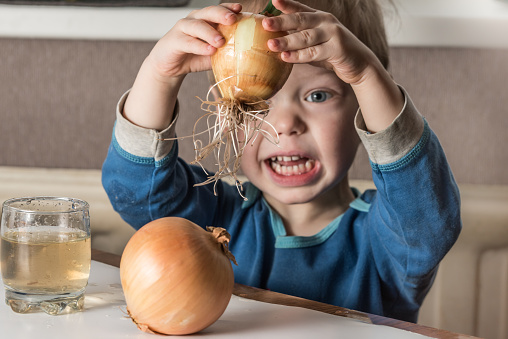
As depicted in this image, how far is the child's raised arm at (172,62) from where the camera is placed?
1.83 feet

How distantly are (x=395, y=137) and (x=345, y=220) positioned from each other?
0.81 ft

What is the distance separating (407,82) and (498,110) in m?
0.21

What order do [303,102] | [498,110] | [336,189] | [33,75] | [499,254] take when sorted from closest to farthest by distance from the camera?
[303,102]
[336,189]
[499,254]
[498,110]
[33,75]

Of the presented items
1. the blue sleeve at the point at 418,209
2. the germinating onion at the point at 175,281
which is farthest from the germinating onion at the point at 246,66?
the blue sleeve at the point at 418,209

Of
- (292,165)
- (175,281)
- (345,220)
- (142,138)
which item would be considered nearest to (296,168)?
(292,165)

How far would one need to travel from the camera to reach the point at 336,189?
976 millimetres

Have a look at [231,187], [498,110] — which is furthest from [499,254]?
[231,187]

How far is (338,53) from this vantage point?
61 centimetres

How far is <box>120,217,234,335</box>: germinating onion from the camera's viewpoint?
0.47 meters

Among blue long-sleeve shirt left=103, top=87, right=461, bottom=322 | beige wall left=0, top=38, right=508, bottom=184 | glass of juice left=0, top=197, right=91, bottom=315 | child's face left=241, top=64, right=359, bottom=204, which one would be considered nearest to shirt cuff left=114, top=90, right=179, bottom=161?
blue long-sleeve shirt left=103, top=87, right=461, bottom=322

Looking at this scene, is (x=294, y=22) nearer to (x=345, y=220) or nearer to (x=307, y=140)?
(x=307, y=140)

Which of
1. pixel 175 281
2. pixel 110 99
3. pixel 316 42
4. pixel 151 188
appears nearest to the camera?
pixel 175 281

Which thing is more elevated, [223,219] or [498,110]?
[498,110]

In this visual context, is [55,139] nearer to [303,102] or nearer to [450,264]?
[303,102]
